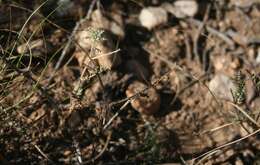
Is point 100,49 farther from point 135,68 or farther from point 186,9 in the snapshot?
point 186,9

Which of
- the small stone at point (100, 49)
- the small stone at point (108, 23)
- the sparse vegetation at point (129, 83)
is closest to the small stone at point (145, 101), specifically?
the sparse vegetation at point (129, 83)

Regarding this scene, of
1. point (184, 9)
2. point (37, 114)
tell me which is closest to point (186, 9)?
point (184, 9)

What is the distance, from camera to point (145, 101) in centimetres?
228

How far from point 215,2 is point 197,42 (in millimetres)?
268

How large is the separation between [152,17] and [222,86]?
1.62 ft

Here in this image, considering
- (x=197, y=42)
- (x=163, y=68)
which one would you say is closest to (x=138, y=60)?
(x=163, y=68)

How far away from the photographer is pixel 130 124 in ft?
7.51

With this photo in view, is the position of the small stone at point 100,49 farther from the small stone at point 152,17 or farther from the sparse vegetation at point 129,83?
the small stone at point 152,17

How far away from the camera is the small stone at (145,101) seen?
2268mm

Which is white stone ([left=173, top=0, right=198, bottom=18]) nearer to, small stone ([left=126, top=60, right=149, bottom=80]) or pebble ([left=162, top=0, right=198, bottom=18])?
pebble ([left=162, top=0, right=198, bottom=18])

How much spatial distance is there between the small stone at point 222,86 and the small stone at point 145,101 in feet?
1.00

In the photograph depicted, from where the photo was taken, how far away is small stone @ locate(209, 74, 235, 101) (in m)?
2.43

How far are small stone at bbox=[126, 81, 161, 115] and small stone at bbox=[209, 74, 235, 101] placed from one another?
303 mm

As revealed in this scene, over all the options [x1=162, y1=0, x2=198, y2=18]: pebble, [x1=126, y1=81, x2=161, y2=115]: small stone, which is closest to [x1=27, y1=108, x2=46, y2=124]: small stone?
[x1=126, y1=81, x2=161, y2=115]: small stone
